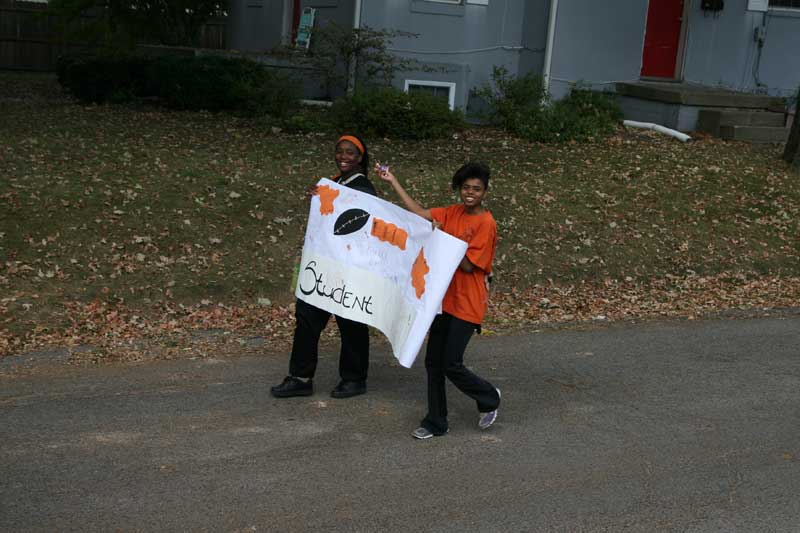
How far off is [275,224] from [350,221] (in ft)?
13.9

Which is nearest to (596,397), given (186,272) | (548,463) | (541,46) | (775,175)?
(548,463)

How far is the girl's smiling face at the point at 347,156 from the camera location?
20.7ft

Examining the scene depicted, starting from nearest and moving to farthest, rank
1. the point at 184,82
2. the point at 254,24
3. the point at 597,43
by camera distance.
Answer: the point at 184,82 < the point at 597,43 < the point at 254,24

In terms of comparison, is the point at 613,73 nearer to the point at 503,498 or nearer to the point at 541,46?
the point at 541,46

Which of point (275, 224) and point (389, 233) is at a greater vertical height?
point (389, 233)

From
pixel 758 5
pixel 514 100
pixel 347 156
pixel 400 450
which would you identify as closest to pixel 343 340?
pixel 400 450

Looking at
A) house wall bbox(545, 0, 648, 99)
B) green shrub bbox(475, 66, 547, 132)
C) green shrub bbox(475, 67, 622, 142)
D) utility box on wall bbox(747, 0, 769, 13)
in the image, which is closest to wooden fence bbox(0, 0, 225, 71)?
green shrub bbox(475, 66, 547, 132)

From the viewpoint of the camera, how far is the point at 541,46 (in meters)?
17.6

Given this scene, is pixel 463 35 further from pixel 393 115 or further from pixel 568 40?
pixel 393 115

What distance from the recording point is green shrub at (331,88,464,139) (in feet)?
47.9

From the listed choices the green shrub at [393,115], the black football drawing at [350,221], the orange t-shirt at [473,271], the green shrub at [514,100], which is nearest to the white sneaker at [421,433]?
the orange t-shirt at [473,271]

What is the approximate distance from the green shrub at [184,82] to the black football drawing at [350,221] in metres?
9.52

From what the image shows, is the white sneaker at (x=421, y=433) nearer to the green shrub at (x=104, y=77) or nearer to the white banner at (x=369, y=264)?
the white banner at (x=369, y=264)

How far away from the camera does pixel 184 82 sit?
1656 cm
